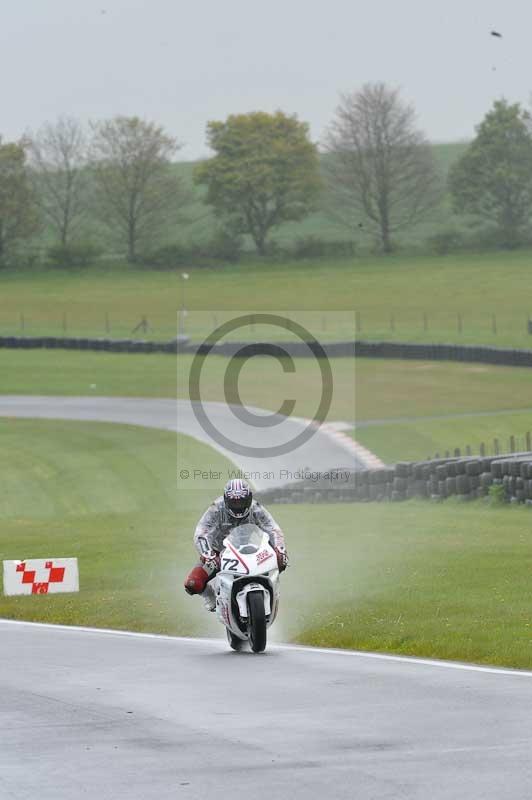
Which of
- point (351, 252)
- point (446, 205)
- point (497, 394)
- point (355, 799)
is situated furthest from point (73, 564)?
point (446, 205)

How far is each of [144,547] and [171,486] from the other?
13930mm

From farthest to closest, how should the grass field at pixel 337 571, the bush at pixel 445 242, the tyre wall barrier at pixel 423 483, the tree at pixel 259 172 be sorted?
the tree at pixel 259 172 < the bush at pixel 445 242 < the tyre wall barrier at pixel 423 483 < the grass field at pixel 337 571

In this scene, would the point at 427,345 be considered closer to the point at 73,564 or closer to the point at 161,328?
the point at 161,328

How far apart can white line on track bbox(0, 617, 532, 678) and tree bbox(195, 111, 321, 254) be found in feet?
383

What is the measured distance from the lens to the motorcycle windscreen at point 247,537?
14084mm

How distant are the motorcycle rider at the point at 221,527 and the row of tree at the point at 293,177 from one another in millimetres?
116922

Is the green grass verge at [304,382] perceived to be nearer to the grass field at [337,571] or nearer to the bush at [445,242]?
the grass field at [337,571]

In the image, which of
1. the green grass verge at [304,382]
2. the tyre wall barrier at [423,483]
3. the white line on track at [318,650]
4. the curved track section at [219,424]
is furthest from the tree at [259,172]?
the white line on track at [318,650]

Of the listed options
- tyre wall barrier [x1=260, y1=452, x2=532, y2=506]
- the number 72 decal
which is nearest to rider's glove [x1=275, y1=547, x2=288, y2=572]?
the number 72 decal

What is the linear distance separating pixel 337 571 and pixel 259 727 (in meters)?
9.79

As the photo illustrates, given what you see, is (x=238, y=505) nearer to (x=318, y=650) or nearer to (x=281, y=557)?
(x=281, y=557)

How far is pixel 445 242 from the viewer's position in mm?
127125

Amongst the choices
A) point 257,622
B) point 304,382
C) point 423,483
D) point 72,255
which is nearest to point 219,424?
point 304,382

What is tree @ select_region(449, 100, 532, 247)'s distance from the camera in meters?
132
